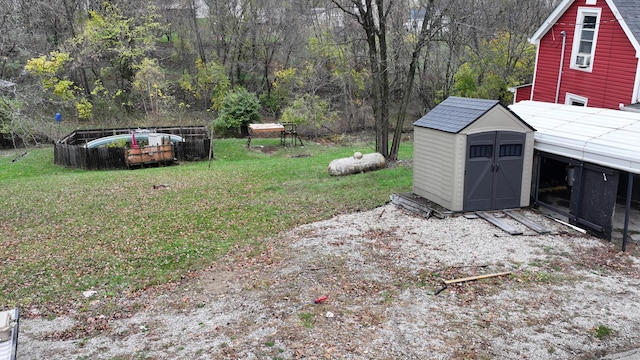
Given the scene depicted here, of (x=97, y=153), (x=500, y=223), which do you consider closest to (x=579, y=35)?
(x=500, y=223)

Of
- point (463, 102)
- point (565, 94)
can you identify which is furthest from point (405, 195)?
point (565, 94)

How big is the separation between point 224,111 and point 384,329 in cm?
2869

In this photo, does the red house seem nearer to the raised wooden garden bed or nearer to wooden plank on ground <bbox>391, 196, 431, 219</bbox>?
wooden plank on ground <bbox>391, 196, 431, 219</bbox>

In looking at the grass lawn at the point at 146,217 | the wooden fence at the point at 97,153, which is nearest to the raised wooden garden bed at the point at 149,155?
the wooden fence at the point at 97,153

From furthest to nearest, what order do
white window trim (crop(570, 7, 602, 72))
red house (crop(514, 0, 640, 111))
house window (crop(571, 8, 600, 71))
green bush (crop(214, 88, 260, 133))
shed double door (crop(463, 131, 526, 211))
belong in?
1. green bush (crop(214, 88, 260, 133))
2. house window (crop(571, 8, 600, 71))
3. white window trim (crop(570, 7, 602, 72))
4. red house (crop(514, 0, 640, 111))
5. shed double door (crop(463, 131, 526, 211))

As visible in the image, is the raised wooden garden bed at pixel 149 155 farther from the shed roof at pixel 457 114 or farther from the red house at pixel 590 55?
the red house at pixel 590 55

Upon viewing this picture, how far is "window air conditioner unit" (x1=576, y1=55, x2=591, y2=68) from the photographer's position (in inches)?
690

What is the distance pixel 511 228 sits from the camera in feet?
39.1

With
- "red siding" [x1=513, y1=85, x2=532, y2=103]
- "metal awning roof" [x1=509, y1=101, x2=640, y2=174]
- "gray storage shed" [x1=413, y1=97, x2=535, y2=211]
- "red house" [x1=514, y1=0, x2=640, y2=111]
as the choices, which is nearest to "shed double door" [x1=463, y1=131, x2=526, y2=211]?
"gray storage shed" [x1=413, y1=97, x2=535, y2=211]

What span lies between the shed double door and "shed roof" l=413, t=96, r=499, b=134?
46cm

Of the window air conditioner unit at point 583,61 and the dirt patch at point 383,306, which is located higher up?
the window air conditioner unit at point 583,61

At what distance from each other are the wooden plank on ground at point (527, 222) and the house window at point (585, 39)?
26.1ft

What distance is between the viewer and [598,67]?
17.1 metres

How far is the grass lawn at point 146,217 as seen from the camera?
10.6 metres
